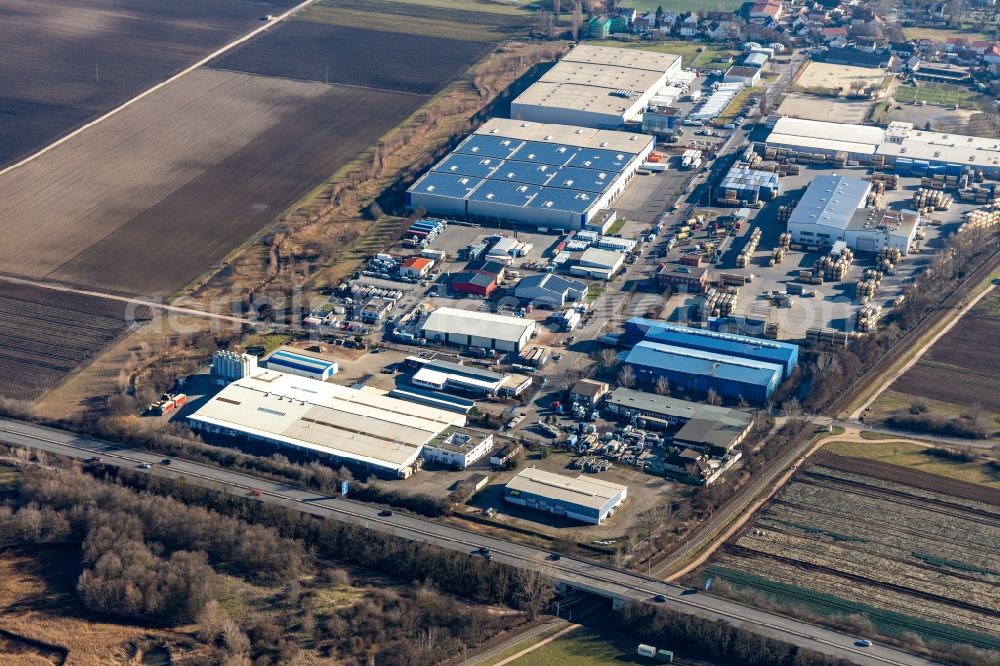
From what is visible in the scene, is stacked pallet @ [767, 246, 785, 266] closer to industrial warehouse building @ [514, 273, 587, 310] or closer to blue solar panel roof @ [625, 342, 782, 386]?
industrial warehouse building @ [514, 273, 587, 310]

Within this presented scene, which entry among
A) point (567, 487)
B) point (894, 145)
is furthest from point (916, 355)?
point (894, 145)

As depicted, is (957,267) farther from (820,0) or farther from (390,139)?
(820,0)

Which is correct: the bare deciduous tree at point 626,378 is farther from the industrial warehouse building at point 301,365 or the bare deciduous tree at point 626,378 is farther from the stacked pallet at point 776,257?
the stacked pallet at point 776,257

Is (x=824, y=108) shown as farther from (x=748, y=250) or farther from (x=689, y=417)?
(x=689, y=417)

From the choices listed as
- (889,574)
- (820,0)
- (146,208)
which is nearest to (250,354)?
(146,208)

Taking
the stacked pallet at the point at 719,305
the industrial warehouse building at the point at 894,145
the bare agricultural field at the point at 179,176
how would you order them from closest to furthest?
the stacked pallet at the point at 719,305 → the bare agricultural field at the point at 179,176 → the industrial warehouse building at the point at 894,145

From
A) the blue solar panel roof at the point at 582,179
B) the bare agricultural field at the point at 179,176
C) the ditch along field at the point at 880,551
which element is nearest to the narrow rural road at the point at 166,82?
the bare agricultural field at the point at 179,176

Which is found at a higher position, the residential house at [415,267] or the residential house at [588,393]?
the residential house at [415,267]
